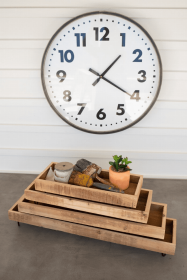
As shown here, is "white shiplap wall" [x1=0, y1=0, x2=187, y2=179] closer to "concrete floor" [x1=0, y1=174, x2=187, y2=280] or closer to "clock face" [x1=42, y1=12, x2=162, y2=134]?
"clock face" [x1=42, y1=12, x2=162, y2=134]

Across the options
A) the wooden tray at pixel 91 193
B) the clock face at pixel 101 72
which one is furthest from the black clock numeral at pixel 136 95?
the wooden tray at pixel 91 193

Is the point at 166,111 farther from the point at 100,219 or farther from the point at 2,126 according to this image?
the point at 2,126

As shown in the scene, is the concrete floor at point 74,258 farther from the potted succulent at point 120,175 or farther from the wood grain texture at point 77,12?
the wood grain texture at point 77,12

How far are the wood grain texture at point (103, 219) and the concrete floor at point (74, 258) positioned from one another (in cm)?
9

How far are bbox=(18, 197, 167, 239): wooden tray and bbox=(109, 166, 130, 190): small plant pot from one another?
0.48ft

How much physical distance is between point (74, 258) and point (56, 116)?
2.55 feet

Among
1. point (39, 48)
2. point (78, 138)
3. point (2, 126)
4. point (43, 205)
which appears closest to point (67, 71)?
point (39, 48)

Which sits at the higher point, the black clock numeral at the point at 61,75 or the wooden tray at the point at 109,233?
the black clock numeral at the point at 61,75

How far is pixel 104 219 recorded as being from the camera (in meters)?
0.94

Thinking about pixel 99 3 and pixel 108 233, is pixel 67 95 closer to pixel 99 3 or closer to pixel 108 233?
pixel 99 3

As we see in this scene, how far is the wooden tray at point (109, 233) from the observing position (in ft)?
2.91

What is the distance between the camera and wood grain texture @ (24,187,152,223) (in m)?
0.90

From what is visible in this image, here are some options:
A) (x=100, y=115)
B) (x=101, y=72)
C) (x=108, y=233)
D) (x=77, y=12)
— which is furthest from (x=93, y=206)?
(x=77, y=12)

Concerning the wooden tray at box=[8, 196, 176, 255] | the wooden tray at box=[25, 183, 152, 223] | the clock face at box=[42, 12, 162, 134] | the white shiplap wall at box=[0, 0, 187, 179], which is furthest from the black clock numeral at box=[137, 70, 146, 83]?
the wooden tray at box=[8, 196, 176, 255]
